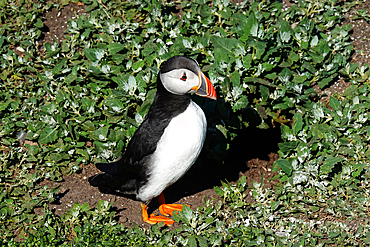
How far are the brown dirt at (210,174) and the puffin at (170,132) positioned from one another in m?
0.66

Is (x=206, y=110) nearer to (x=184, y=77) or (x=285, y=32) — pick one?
(x=184, y=77)

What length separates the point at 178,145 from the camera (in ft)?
10.9

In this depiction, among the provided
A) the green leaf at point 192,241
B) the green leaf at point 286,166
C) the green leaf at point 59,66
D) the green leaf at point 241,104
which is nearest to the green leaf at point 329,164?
the green leaf at point 286,166

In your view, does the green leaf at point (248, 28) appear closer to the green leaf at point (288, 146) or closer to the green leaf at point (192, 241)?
the green leaf at point (288, 146)

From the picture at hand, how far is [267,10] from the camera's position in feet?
18.5

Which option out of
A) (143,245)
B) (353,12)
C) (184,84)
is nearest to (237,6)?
(353,12)

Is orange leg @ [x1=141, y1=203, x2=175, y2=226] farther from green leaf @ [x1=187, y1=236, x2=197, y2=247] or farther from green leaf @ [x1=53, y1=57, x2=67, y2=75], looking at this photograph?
green leaf @ [x1=53, y1=57, x2=67, y2=75]

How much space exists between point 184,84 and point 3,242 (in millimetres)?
2290

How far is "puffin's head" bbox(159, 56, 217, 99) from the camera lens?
10.4ft

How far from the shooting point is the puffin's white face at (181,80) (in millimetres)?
3174

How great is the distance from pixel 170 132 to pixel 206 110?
1.12 m

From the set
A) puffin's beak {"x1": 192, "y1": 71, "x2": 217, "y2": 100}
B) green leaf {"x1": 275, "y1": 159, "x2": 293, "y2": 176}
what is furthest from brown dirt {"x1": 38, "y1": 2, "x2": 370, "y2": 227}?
puffin's beak {"x1": 192, "y1": 71, "x2": 217, "y2": 100}

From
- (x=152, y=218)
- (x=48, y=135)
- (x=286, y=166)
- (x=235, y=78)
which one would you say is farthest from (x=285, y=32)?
(x=48, y=135)

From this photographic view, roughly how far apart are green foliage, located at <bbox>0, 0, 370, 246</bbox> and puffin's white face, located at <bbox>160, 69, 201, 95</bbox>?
102 centimetres
